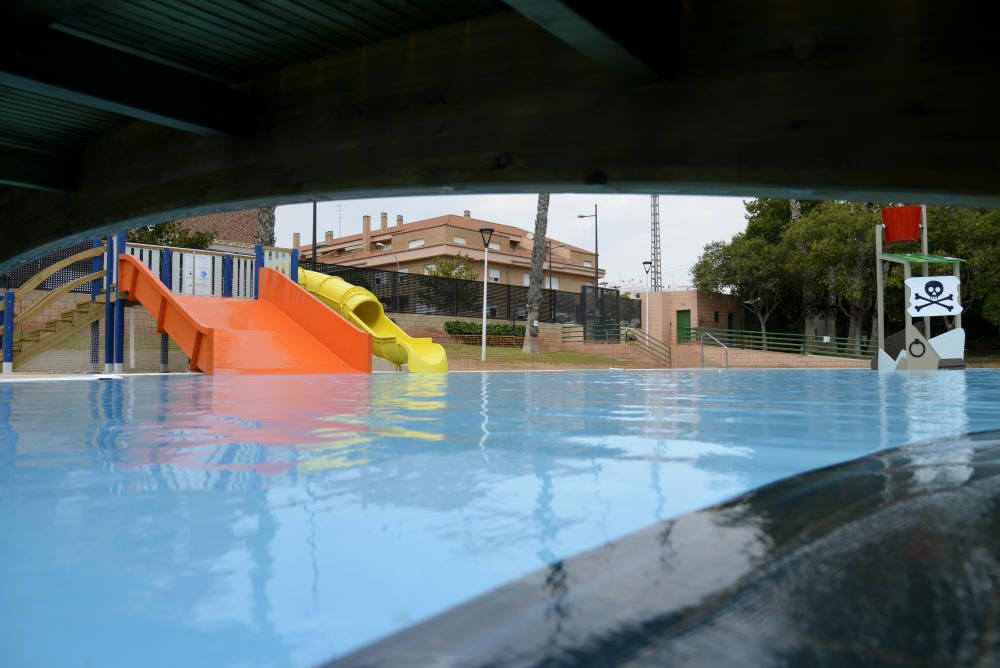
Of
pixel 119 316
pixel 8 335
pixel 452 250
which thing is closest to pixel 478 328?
pixel 119 316

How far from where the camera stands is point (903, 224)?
1677cm

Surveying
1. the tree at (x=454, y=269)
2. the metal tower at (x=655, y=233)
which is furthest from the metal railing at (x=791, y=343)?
the metal tower at (x=655, y=233)

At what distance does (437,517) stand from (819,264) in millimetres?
28560

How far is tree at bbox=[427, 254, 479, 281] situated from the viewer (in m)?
39.2

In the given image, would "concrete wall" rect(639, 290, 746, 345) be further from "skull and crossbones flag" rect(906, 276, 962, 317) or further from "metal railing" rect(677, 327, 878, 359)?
"skull and crossbones flag" rect(906, 276, 962, 317)

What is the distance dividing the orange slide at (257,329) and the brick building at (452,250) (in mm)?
26629

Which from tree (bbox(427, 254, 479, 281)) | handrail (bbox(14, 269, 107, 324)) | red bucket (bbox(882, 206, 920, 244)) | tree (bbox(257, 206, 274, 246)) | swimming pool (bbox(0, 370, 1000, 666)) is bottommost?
swimming pool (bbox(0, 370, 1000, 666))

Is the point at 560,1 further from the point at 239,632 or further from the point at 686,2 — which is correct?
the point at 239,632

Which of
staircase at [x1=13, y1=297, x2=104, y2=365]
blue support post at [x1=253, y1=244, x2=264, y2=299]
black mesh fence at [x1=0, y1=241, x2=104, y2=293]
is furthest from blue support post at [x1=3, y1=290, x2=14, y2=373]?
blue support post at [x1=253, y1=244, x2=264, y2=299]

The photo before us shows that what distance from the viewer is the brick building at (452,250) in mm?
44844

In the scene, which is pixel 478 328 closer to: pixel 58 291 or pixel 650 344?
pixel 650 344

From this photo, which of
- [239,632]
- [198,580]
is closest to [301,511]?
[198,580]

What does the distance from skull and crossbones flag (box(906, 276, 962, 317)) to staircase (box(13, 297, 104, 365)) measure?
1709cm

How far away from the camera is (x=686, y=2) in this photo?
313cm
